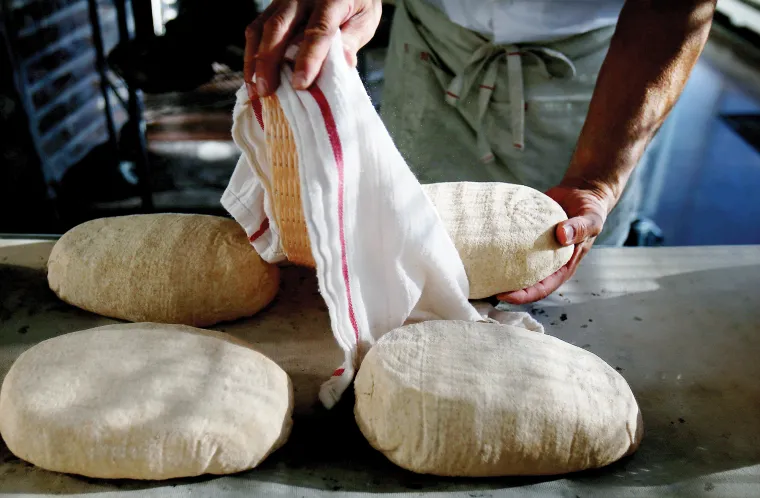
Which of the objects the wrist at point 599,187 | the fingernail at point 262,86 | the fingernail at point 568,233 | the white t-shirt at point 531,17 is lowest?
the wrist at point 599,187

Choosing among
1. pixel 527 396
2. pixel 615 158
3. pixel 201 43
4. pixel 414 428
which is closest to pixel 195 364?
pixel 414 428

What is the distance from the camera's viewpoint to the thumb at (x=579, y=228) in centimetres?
117

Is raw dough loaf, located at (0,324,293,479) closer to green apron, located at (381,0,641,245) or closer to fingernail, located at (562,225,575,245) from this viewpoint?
fingernail, located at (562,225,575,245)

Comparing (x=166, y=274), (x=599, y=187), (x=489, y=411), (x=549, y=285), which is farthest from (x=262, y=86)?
(x=599, y=187)

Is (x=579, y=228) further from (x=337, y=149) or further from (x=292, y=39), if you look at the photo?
(x=292, y=39)

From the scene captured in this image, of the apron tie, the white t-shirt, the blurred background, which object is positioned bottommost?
the blurred background

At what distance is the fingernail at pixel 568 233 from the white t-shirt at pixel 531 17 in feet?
1.85

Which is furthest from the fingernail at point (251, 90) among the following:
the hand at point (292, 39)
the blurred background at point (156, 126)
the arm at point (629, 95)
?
the blurred background at point (156, 126)

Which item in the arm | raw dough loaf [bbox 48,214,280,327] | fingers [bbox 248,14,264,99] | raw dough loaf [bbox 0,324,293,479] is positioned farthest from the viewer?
the arm

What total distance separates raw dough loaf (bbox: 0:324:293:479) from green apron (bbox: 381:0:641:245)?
93 cm

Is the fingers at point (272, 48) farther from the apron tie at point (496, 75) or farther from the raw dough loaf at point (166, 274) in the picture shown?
the apron tie at point (496, 75)

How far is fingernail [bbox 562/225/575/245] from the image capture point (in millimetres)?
1168

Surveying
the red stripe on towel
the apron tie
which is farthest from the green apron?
the red stripe on towel

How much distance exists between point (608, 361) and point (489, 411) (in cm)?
38
